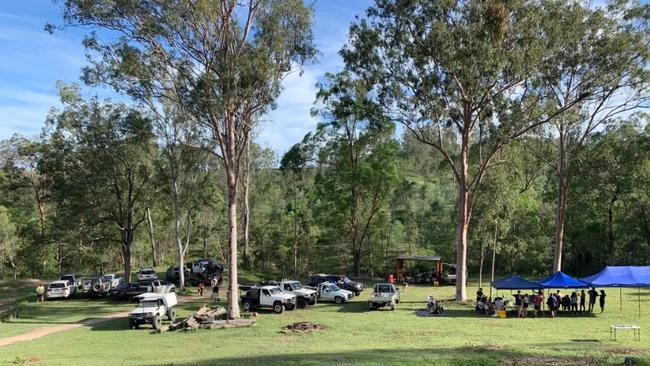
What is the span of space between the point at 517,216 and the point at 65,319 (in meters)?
42.3

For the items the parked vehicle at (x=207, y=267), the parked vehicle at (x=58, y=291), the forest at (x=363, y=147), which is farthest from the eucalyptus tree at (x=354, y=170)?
the parked vehicle at (x=58, y=291)

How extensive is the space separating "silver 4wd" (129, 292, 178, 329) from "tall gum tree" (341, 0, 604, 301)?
676 inches

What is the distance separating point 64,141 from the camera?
40.2 m

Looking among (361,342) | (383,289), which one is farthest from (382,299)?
(361,342)

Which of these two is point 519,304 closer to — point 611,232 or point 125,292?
point 125,292

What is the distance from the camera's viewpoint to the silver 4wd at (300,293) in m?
31.4

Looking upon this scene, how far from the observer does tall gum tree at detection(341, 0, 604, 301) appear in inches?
1142

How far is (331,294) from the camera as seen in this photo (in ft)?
109

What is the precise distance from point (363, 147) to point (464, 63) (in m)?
23.4

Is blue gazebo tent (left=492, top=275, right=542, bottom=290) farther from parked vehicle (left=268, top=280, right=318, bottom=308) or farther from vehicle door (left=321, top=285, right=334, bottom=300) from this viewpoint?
parked vehicle (left=268, top=280, right=318, bottom=308)

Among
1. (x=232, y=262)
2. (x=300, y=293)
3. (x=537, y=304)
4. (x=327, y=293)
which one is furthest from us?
(x=327, y=293)

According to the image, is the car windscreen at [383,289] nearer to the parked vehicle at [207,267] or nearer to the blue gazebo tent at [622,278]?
the blue gazebo tent at [622,278]

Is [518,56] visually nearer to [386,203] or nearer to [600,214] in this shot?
[386,203]

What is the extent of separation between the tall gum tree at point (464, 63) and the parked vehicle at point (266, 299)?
10572mm
